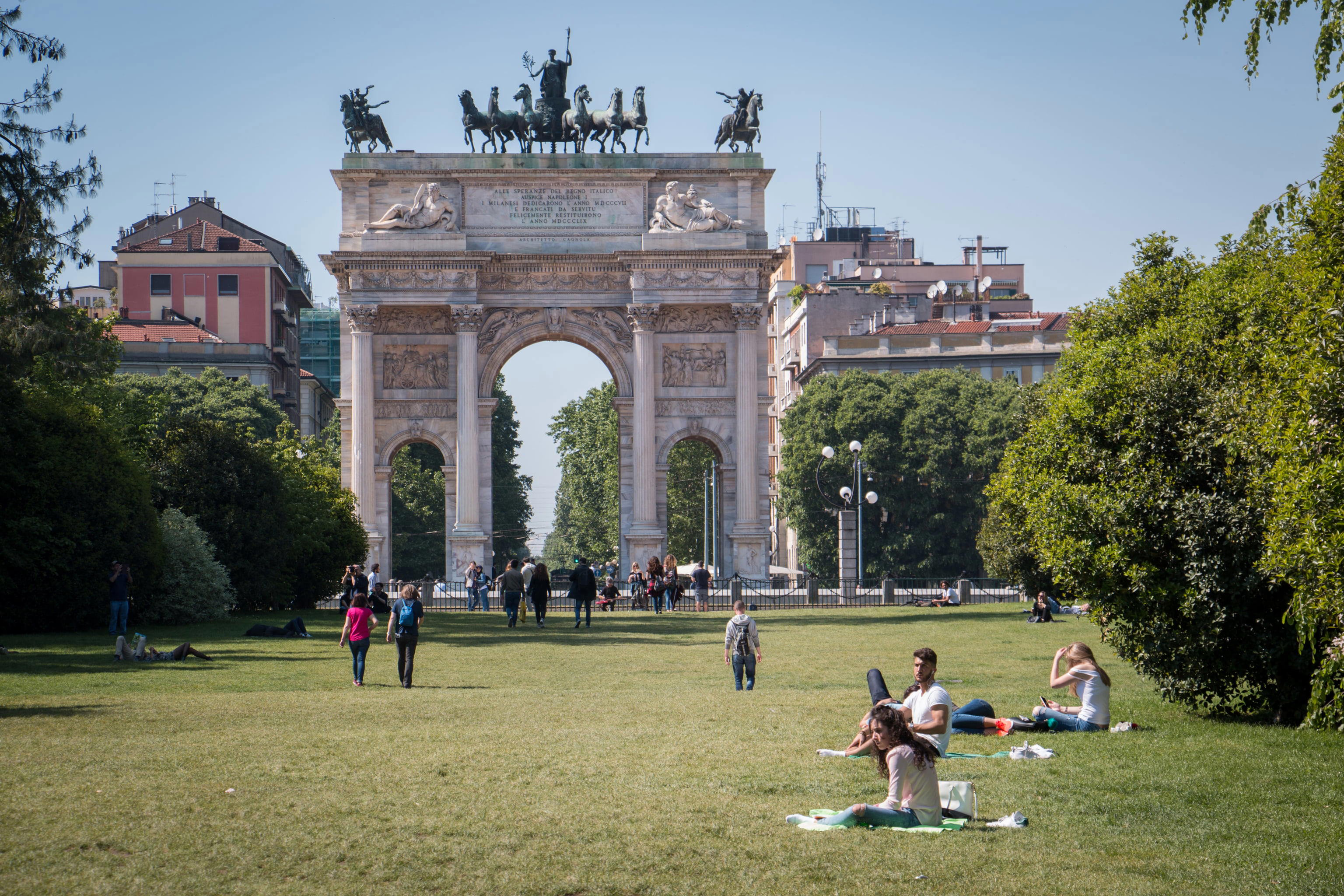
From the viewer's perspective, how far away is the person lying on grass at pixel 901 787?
10.6m

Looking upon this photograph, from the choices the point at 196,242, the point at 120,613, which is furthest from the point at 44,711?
the point at 196,242

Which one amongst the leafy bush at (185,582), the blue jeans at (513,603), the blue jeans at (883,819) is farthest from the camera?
the blue jeans at (513,603)

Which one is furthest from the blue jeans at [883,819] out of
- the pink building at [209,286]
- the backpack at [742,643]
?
the pink building at [209,286]

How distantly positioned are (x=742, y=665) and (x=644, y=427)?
35857mm

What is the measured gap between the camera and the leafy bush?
34.1m

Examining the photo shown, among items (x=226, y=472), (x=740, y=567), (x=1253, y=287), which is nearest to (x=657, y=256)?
(x=740, y=567)

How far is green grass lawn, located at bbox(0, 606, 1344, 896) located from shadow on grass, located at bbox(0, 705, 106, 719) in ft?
0.31

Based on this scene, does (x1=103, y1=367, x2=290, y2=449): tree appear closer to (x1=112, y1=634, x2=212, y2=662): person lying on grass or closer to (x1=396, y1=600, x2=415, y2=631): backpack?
(x1=112, y1=634, x2=212, y2=662): person lying on grass

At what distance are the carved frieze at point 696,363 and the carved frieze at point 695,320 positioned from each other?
542 mm

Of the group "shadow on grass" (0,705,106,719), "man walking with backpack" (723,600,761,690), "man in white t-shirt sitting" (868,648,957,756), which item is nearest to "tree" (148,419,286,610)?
"man walking with backpack" (723,600,761,690)

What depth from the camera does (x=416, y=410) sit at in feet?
187

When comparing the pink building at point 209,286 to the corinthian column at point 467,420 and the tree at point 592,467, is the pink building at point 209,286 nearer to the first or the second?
the tree at point 592,467

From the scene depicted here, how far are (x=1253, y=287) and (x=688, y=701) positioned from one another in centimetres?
818

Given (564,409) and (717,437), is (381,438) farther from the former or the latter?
(564,409)
